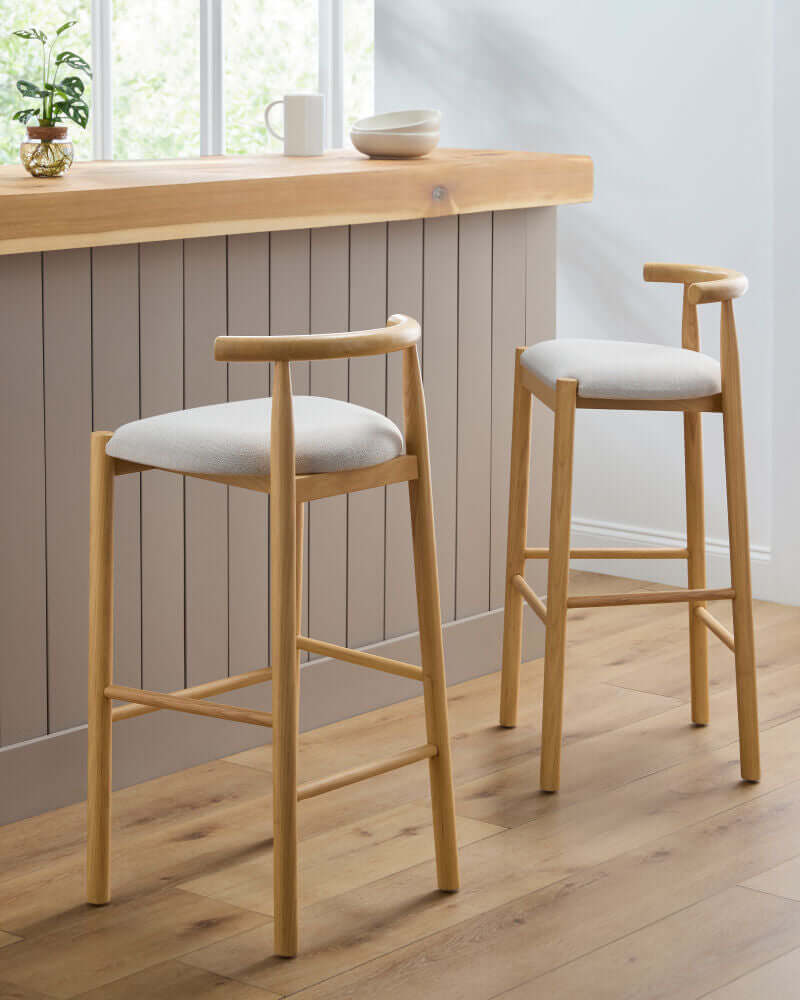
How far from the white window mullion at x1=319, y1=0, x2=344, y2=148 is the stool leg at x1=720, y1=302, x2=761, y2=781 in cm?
266

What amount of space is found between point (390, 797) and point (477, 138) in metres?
2.38

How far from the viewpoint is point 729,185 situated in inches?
151

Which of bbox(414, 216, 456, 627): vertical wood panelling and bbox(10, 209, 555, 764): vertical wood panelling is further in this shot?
bbox(414, 216, 456, 627): vertical wood panelling

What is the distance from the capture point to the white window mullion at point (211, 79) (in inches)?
183

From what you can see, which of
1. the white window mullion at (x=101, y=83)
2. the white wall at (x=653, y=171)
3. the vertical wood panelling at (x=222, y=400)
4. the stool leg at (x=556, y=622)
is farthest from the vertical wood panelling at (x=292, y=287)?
the white window mullion at (x=101, y=83)

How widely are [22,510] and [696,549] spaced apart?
128 cm

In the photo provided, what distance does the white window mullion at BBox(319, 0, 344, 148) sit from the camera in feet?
16.1

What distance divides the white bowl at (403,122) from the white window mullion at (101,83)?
170 centimetres

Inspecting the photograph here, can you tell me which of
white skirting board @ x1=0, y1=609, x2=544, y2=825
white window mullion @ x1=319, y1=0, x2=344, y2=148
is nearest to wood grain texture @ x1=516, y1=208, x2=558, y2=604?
white skirting board @ x1=0, y1=609, x2=544, y2=825

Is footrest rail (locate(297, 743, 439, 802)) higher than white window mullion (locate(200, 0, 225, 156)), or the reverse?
white window mullion (locate(200, 0, 225, 156))

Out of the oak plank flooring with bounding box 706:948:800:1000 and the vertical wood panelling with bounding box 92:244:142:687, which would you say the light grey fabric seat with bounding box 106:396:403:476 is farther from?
the oak plank flooring with bounding box 706:948:800:1000

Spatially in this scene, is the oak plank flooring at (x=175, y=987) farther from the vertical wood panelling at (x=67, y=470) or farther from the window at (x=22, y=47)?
the window at (x=22, y=47)

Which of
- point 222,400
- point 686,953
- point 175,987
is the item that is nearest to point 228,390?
point 222,400

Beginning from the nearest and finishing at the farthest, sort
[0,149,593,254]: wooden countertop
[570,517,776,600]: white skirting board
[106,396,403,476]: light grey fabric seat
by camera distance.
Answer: [106,396,403,476]: light grey fabric seat, [0,149,593,254]: wooden countertop, [570,517,776,600]: white skirting board
